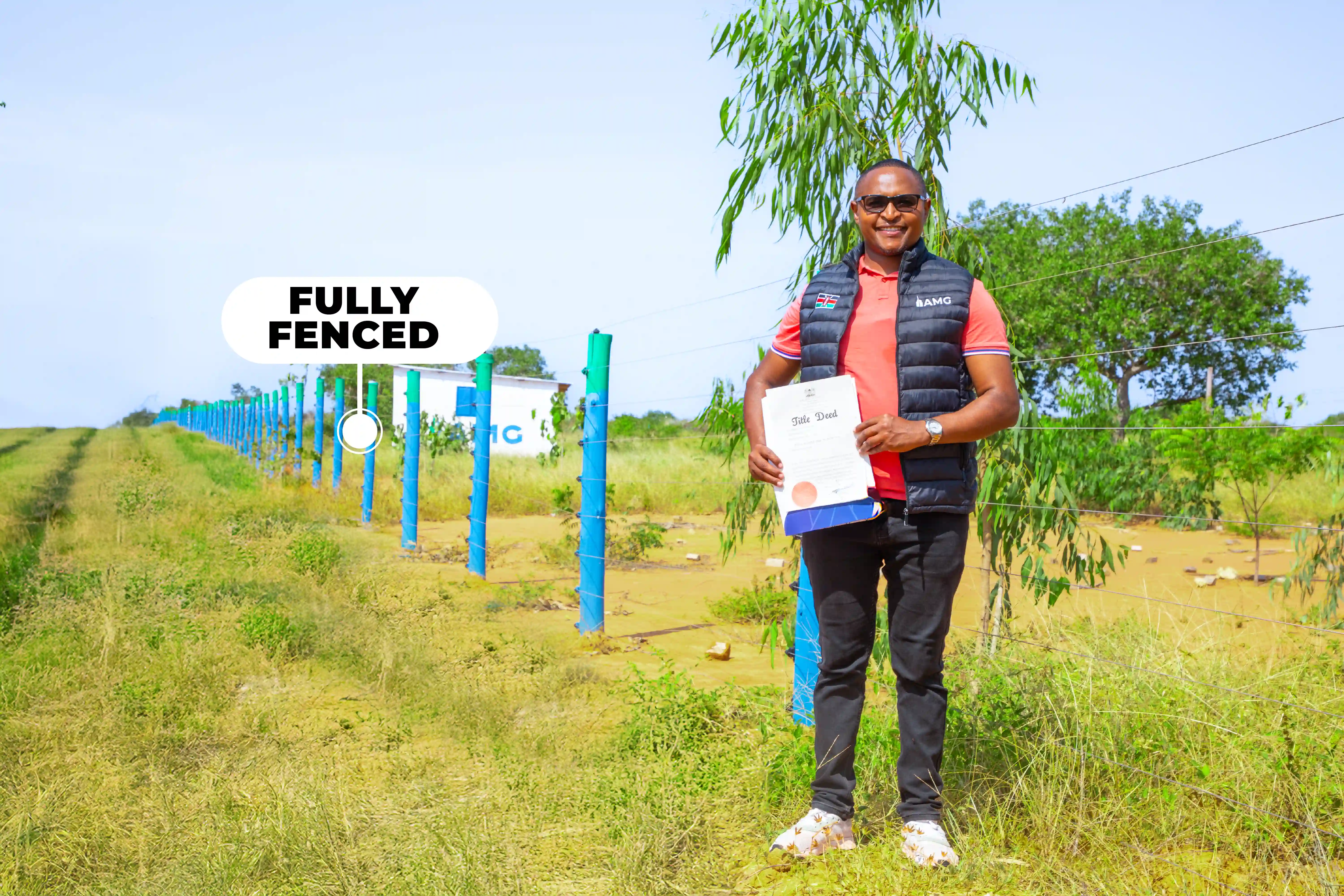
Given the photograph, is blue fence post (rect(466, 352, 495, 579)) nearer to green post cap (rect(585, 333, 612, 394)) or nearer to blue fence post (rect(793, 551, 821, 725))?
green post cap (rect(585, 333, 612, 394))

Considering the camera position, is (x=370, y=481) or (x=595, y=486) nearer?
(x=595, y=486)

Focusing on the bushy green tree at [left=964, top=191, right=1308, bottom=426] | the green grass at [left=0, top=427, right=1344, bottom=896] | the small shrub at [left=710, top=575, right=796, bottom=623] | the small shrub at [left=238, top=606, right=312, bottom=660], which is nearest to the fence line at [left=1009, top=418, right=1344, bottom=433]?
the green grass at [left=0, top=427, right=1344, bottom=896]

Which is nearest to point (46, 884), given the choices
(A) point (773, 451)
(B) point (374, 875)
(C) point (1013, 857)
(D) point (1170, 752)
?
(B) point (374, 875)

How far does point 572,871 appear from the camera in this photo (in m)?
2.76

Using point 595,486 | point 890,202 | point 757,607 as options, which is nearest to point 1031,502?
point 890,202

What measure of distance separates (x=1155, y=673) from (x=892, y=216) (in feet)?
4.98

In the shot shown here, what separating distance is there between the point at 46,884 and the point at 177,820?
383 millimetres

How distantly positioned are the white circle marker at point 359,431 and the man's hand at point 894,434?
8.88 meters

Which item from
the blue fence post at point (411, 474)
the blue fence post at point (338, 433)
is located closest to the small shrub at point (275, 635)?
the blue fence post at point (411, 474)

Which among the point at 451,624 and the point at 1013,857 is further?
the point at 451,624

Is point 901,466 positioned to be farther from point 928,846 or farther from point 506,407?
point 506,407

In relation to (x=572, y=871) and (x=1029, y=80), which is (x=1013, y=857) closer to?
(x=572, y=871)

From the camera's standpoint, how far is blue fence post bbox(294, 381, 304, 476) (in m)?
15.4

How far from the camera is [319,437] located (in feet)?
50.4
